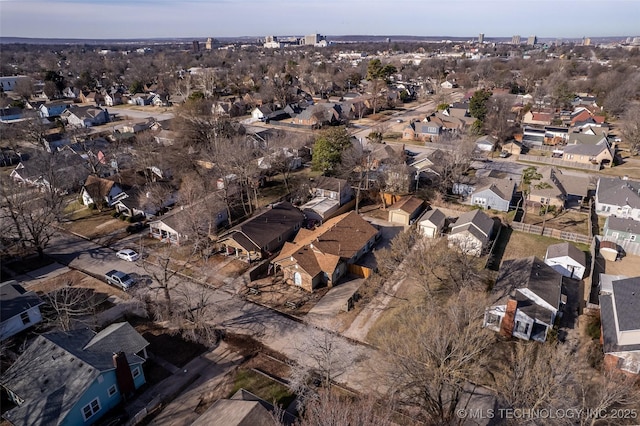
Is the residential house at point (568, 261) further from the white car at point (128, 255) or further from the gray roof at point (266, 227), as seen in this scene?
the white car at point (128, 255)

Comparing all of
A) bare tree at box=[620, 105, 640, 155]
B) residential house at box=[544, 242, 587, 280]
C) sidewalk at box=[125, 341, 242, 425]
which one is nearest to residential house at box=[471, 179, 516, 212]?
residential house at box=[544, 242, 587, 280]

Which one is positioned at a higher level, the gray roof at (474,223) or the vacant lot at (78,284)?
the gray roof at (474,223)

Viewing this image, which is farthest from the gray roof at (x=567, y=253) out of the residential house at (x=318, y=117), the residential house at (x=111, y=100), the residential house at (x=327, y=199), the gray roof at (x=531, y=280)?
the residential house at (x=111, y=100)

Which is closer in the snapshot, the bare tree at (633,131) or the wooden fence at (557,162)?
the wooden fence at (557,162)

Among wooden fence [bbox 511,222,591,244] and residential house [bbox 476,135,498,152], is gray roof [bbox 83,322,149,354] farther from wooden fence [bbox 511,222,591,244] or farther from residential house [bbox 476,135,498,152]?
residential house [bbox 476,135,498,152]

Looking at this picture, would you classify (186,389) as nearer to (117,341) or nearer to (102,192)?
(117,341)

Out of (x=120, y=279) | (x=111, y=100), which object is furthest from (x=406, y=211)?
(x=111, y=100)
